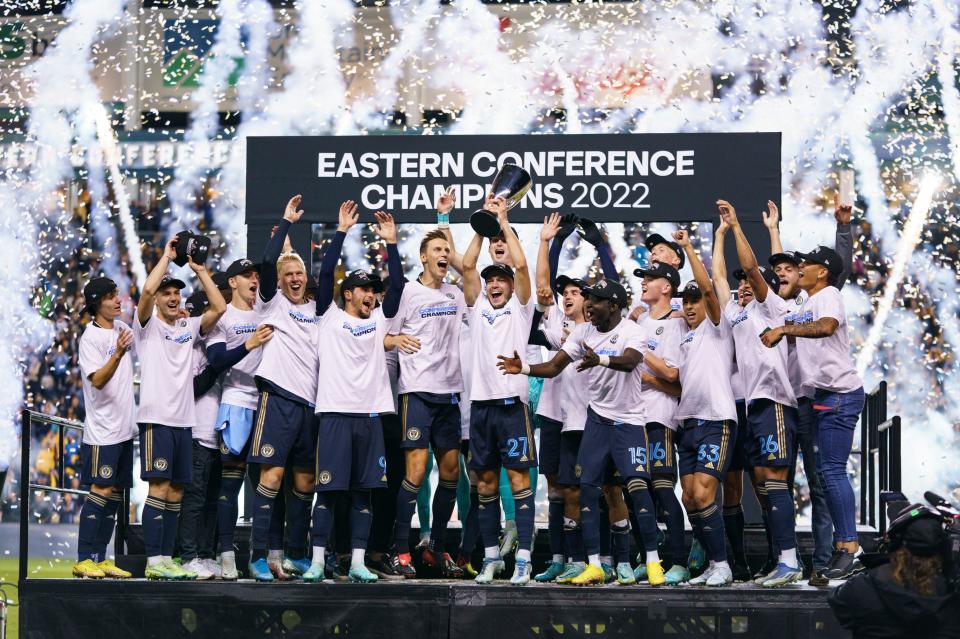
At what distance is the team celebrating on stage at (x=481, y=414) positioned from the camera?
327 inches

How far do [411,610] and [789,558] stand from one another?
7.29 feet

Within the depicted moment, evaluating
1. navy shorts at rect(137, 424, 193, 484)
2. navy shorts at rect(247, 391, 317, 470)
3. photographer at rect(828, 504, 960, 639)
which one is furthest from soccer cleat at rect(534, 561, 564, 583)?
photographer at rect(828, 504, 960, 639)

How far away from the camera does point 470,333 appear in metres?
8.97

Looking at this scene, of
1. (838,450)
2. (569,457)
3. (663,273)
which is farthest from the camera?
(569,457)

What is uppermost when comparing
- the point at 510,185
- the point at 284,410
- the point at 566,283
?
the point at 510,185

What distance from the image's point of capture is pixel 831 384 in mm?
8320

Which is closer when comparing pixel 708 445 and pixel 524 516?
pixel 708 445

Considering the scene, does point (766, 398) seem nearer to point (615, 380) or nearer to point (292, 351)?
point (615, 380)

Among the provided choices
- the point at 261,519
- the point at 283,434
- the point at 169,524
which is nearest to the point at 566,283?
the point at 283,434

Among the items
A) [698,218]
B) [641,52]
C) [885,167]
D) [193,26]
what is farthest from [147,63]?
[698,218]

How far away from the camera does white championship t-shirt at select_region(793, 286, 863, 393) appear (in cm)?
832

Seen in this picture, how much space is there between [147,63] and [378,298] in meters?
18.0

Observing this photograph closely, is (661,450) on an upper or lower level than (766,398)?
lower

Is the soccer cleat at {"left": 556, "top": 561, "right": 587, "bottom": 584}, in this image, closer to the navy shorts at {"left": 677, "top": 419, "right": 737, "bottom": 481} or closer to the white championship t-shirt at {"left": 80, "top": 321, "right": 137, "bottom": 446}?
the navy shorts at {"left": 677, "top": 419, "right": 737, "bottom": 481}
